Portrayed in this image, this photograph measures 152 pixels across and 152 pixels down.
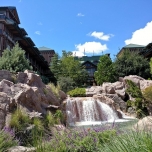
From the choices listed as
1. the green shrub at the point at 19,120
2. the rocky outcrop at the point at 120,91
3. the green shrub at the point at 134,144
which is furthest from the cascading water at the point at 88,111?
the green shrub at the point at 134,144

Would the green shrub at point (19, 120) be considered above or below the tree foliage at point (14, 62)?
below

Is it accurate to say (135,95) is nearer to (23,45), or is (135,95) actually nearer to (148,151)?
(148,151)

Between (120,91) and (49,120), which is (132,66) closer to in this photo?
(120,91)

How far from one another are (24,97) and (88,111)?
9.63m

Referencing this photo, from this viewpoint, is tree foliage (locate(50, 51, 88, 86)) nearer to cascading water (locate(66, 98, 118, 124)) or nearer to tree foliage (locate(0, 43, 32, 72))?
tree foliage (locate(0, 43, 32, 72))

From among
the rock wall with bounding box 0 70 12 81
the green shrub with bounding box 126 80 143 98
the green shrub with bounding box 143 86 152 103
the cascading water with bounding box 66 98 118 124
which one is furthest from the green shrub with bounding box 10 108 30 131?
the green shrub with bounding box 126 80 143 98

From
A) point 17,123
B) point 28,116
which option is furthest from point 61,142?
point 28,116

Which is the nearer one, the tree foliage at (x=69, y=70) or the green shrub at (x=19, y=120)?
the green shrub at (x=19, y=120)

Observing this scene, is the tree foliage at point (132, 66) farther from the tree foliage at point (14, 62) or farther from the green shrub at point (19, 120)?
the green shrub at point (19, 120)

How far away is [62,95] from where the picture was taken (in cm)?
1784

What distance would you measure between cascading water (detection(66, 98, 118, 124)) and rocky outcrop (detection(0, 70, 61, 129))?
5.25 meters

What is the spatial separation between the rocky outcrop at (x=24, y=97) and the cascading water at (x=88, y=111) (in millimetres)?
5253

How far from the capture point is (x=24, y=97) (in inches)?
395

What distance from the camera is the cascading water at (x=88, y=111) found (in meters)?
18.1
